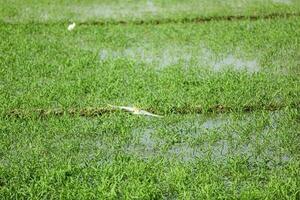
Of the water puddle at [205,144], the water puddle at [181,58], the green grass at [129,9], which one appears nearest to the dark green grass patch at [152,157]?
the water puddle at [205,144]

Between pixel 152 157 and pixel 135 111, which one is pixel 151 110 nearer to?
pixel 135 111

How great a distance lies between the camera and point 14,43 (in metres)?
6.84

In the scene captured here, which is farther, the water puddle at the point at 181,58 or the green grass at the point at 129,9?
the green grass at the point at 129,9

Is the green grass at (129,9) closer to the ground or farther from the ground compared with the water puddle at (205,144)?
farther from the ground

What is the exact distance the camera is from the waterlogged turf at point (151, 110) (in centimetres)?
371

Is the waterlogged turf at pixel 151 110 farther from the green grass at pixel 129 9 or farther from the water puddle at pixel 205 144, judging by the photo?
the green grass at pixel 129 9

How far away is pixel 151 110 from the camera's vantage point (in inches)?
192

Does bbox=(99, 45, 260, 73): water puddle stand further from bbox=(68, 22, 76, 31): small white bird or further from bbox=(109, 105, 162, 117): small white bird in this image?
bbox=(109, 105, 162, 117): small white bird

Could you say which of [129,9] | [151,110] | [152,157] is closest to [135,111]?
[151,110]

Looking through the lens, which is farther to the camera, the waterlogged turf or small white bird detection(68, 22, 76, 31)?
small white bird detection(68, 22, 76, 31)

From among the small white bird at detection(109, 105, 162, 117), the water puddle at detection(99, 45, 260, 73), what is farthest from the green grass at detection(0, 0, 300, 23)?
the small white bird at detection(109, 105, 162, 117)

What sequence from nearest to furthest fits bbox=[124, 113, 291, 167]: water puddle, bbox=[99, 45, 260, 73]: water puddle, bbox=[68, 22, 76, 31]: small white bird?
bbox=[124, 113, 291, 167]: water puddle
bbox=[99, 45, 260, 73]: water puddle
bbox=[68, 22, 76, 31]: small white bird

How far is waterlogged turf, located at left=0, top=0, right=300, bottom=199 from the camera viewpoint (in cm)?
371

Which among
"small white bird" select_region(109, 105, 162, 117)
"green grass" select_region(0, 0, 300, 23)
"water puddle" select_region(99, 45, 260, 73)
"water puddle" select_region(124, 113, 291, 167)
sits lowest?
"water puddle" select_region(124, 113, 291, 167)
